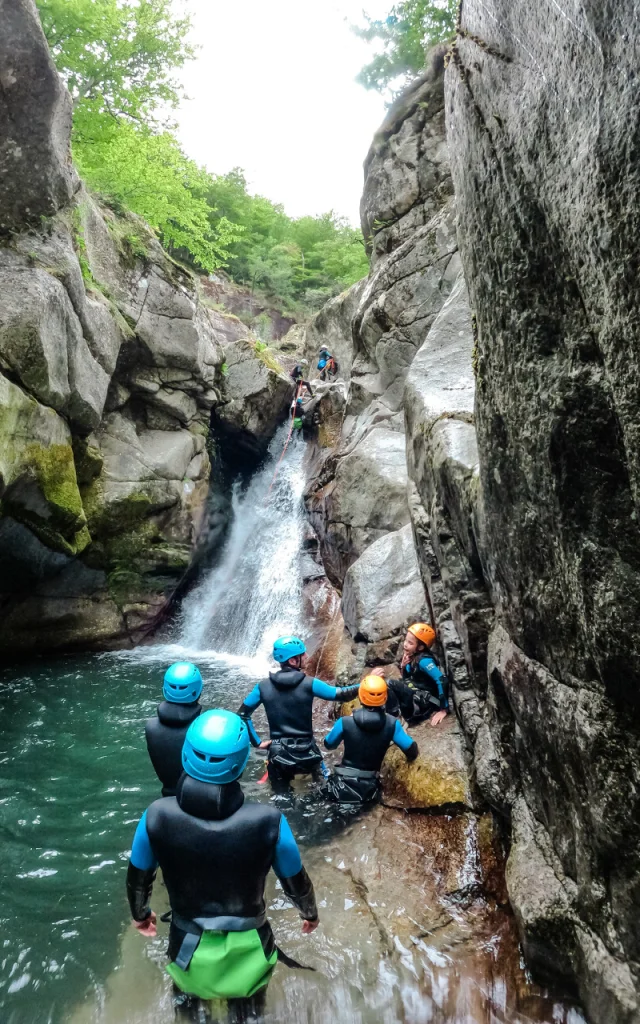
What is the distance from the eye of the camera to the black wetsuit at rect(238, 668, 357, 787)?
6.04 m

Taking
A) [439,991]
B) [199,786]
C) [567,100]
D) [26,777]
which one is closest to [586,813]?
[439,991]

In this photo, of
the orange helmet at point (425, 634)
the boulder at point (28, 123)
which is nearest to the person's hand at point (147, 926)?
the orange helmet at point (425, 634)

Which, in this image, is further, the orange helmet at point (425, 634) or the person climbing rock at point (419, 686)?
the orange helmet at point (425, 634)

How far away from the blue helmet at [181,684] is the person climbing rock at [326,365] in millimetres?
19648

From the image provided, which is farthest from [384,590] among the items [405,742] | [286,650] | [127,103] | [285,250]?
[285,250]

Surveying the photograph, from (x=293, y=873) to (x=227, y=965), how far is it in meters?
0.55

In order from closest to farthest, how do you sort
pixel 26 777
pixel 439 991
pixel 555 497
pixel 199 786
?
pixel 199 786
pixel 555 497
pixel 439 991
pixel 26 777

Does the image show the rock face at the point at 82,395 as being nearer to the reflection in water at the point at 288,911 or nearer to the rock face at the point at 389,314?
the reflection in water at the point at 288,911

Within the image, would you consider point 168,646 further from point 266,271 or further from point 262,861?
point 266,271

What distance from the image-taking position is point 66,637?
1211 centimetres

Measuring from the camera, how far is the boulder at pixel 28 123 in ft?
27.1

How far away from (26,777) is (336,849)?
4.43 m

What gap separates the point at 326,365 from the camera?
22.8m

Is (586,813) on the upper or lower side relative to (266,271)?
lower
